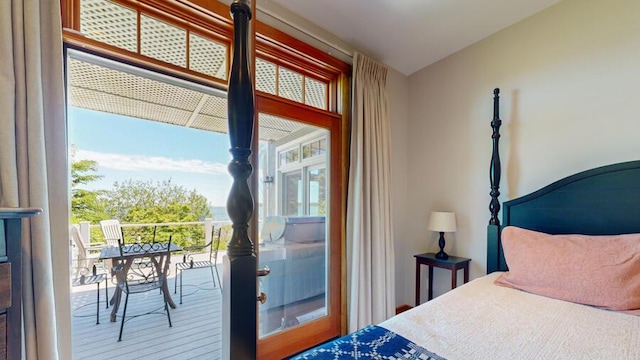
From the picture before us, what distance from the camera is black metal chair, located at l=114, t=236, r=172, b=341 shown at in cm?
283

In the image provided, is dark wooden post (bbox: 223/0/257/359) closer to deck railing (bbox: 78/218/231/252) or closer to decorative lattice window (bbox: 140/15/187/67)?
decorative lattice window (bbox: 140/15/187/67)

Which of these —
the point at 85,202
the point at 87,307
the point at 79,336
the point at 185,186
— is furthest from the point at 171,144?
the point at 79,336

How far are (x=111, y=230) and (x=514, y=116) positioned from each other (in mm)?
5006

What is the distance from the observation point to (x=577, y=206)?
201 centimetres

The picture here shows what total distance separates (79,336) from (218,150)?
8.24 feet

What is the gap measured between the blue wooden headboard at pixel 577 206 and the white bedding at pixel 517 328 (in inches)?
27.2

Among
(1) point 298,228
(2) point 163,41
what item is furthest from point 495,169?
(2) point 163,41

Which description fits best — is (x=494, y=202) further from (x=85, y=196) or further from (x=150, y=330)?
(x=85, y=196)

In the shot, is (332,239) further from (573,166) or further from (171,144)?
(171,144)

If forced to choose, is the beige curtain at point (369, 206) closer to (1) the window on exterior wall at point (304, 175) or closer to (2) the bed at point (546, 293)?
(1) the window on exterior wall at point (304, 175)

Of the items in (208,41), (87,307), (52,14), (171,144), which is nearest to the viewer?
(52,14)

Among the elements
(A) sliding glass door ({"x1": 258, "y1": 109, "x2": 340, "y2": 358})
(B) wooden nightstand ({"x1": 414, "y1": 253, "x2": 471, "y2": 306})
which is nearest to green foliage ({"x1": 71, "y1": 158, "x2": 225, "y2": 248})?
(A) sliding glass door ({"x1": 258, "y1": 109, "x2": 340, "y2": 358})

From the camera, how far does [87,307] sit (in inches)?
123

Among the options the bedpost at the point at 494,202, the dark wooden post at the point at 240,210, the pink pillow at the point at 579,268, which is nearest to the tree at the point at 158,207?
the dark wooden post at the point at 240,210
